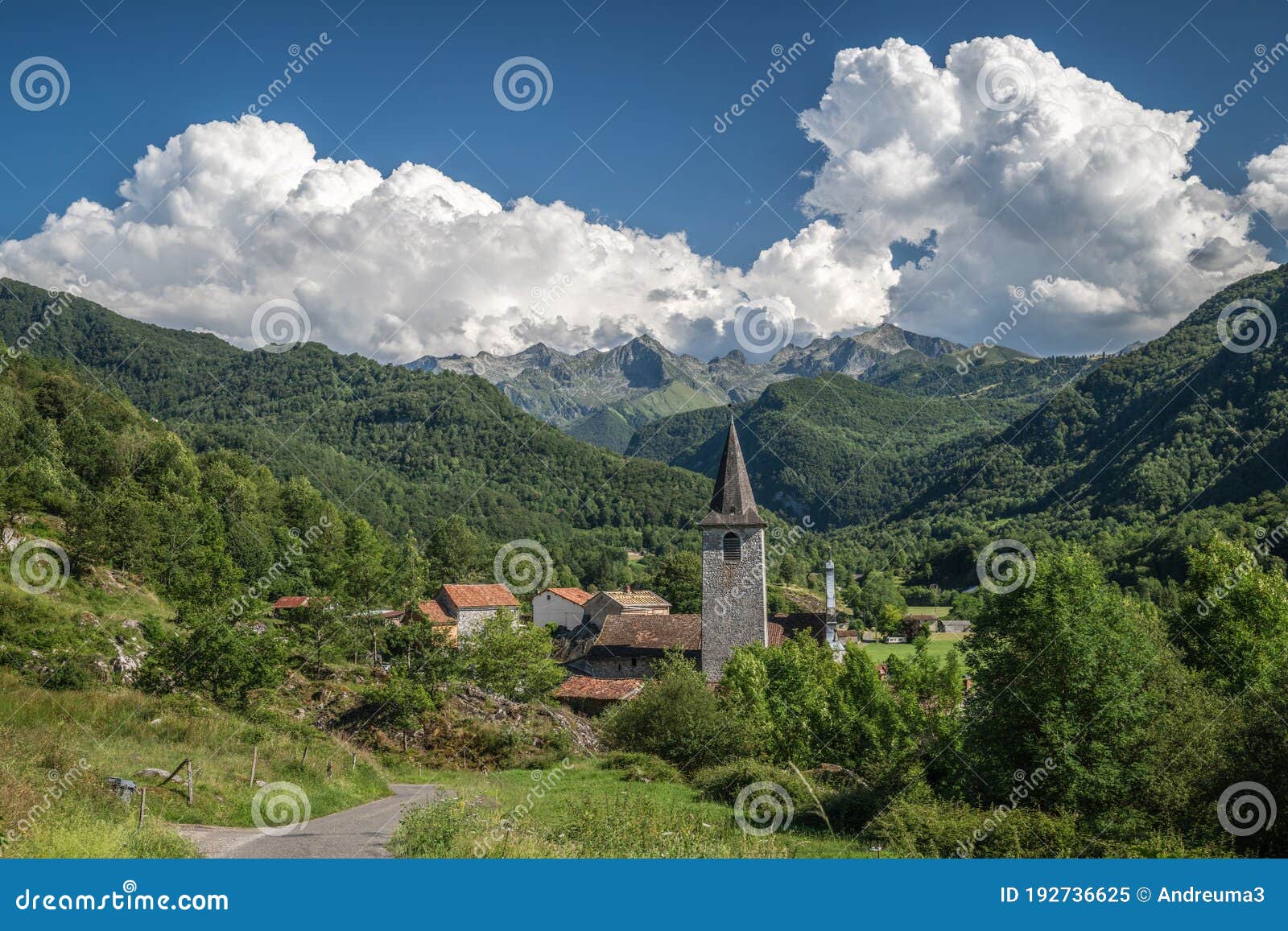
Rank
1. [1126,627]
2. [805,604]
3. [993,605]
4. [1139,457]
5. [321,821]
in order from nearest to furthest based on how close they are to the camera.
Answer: [321,821] → [1126,627] → [993,605] → [805,604] → [1139,457]

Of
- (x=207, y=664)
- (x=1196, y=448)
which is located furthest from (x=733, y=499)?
(x=1196, y=448)

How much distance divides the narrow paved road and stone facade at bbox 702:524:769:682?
2917 cm

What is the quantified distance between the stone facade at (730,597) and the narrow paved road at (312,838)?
95.7 feet

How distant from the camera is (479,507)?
166 metres

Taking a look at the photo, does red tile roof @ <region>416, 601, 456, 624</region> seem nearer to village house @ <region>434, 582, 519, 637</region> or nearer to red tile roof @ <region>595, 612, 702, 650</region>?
village house @ <region>434, 582, 519, 637</region>

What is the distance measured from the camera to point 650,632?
174 feet

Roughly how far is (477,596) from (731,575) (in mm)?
34413

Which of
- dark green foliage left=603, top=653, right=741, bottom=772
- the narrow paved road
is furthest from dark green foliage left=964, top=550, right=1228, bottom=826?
the narrow paved road

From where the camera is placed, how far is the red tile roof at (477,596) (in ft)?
238

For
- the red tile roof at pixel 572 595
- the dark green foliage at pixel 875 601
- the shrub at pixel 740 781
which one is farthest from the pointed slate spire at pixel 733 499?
the dark green foliage at pixel 875 601

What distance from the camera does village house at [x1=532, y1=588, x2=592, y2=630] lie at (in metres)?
80.2

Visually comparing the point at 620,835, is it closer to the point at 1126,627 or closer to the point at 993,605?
the point at 993,605

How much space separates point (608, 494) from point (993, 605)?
172 m

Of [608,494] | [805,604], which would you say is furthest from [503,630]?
[608,494]
